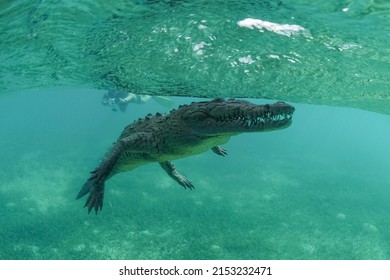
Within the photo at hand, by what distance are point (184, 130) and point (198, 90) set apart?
814 cm

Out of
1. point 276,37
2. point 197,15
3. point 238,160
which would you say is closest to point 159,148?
point 197,15

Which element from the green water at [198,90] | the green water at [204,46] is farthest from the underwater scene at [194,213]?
the green water at [204,46]

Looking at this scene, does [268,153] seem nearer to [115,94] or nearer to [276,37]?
[115,94]

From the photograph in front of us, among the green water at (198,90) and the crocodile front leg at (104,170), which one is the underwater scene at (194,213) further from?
the crocodile front leg at (104,170)

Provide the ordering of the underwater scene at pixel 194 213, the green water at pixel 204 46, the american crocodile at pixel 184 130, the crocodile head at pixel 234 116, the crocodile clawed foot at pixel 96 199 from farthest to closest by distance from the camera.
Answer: the underwater scene at pixel 194 213
the green water at pixel 204 46
the crocodile clawed foot at pixel 96 199
the american crocodile at pixel 184 130
the crocodile head at pixel 234 116

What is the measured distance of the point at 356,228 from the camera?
50.2ft

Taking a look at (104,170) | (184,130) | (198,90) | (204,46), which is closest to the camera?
(184,130)

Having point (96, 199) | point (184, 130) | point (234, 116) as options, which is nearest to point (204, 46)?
point (184, 130)

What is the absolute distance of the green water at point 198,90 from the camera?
707 cm

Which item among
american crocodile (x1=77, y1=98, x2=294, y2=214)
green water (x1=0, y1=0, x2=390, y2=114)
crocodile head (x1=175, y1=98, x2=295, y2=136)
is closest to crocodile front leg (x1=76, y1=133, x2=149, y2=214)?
american crocodile (x1=77, y1=98, x2=294, y2=214)

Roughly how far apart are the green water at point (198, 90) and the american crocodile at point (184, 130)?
2.35 m

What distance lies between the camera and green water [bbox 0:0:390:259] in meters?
7.07

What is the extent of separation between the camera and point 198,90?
43.8ft

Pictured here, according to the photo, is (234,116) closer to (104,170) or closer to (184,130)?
(184,130)
